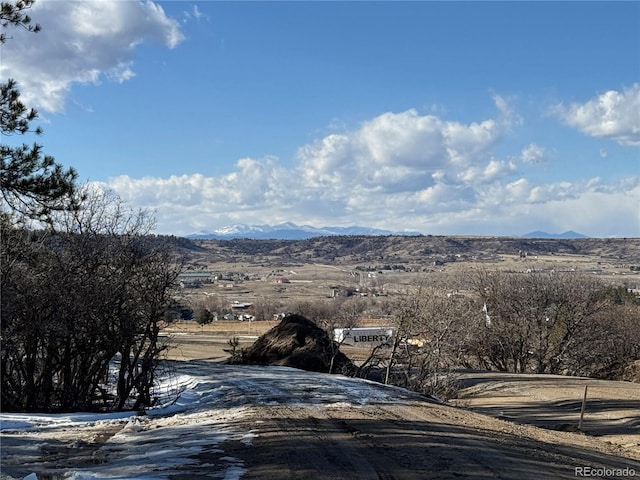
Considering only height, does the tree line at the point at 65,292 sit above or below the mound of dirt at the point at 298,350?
above

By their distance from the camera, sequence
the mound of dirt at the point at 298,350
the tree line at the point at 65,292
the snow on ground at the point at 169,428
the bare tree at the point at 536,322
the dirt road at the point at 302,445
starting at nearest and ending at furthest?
the dirt road at the point at 302,445
the snow on ground at the point at 169,428
the tree line at the point at 65,292
the mound of dirt at the point at 298,350
the bare tree at the point at 536,322

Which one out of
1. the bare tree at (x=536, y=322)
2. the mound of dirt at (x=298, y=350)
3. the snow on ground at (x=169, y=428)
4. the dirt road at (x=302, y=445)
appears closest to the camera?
the dirt road at (x=302, y=445)

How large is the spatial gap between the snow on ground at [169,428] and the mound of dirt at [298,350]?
5842 millimetres

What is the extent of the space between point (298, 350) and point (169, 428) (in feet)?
51.9

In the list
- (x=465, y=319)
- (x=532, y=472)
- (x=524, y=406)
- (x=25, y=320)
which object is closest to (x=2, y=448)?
(x=25, y=320)

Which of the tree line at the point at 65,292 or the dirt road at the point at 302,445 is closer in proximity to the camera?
the dirt road at the point at 302,445

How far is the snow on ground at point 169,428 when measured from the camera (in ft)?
29.9

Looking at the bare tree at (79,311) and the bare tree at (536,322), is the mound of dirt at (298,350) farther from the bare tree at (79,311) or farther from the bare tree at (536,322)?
the bare tree at (536,322)

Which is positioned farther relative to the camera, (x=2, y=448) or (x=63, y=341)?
(x=63, y=341)

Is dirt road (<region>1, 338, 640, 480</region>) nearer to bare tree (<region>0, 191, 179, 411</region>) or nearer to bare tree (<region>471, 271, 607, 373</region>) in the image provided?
bare tree (<region>0, 191, 179, 411</region>)

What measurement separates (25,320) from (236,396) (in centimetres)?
573

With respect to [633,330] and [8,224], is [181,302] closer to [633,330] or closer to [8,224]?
[8,224]

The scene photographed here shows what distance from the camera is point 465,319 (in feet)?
110

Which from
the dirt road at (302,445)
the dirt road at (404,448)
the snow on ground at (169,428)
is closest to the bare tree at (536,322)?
the snow on ground at (169,428)
